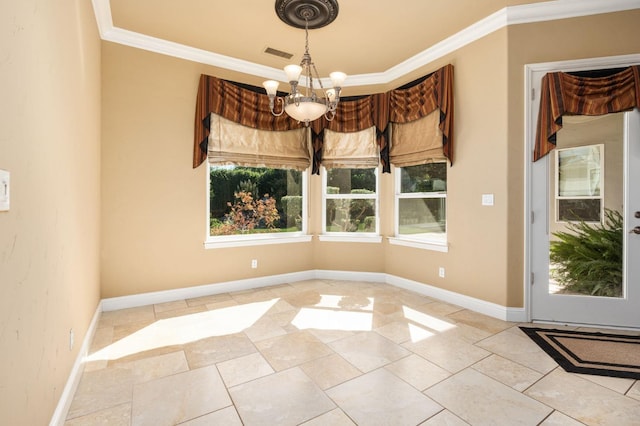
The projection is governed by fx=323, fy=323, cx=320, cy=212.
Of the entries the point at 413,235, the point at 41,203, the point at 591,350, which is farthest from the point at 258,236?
the point at 591,350

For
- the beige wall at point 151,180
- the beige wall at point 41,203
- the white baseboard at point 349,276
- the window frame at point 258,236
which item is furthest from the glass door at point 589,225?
the beige wall at point 41,203

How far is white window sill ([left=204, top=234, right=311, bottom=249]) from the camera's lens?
396cm

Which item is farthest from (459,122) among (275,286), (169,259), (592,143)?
(169,259)

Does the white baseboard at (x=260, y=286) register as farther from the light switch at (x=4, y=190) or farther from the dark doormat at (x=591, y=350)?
the light switch at (x=4, y=190)

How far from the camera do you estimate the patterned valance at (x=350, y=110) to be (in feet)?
11.8

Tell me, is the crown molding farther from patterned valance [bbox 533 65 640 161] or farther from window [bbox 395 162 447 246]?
window [bbox 395 162 447 246]

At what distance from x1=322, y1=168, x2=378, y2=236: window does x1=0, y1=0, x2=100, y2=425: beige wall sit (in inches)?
117

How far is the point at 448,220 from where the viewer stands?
371 cm

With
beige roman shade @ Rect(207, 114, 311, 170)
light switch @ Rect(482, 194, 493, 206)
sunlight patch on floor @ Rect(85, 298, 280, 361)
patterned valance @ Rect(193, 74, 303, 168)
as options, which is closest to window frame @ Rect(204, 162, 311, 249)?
beige roman shade @ Rect(207, 114, 311, 170)

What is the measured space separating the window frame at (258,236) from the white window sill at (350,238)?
260 millimetres

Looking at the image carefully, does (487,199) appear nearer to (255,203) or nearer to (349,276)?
(349,276)

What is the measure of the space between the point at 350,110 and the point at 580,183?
8.91 ft

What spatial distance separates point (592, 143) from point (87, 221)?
14.7 feet

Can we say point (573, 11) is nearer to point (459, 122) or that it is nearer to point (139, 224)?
point (459, 122)
